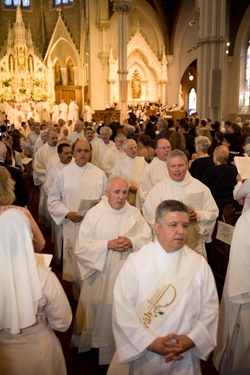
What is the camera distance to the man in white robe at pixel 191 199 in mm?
4691

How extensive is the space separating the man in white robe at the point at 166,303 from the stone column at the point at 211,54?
10.4 metres

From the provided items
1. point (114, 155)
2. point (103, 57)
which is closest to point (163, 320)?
point (114, 155)

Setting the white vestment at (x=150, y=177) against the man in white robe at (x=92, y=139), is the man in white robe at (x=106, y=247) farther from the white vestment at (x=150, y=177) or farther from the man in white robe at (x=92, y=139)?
the man in white robe at (x=92, y=139)

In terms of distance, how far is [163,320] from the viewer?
2779 mm

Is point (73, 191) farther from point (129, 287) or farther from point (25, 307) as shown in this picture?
point (25, 307)

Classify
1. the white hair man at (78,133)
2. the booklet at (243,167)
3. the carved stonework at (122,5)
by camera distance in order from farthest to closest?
the carved stonework at (122,5)
the white hair man at (78,133)
the booklet at (243,167)

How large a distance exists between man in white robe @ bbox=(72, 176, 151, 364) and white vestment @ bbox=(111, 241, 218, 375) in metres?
1.03

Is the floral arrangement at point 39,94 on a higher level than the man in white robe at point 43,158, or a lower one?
higher

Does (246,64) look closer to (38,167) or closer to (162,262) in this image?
(38,167)

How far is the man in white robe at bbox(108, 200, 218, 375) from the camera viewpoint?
277cm

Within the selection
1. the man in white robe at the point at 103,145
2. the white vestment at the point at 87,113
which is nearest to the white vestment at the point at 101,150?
the man in white robe at the point at 103,145

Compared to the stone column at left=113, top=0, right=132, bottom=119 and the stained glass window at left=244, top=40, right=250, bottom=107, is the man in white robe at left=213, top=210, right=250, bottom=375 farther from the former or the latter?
the stained glass window at left=244, top=40, right=250, bottom=107

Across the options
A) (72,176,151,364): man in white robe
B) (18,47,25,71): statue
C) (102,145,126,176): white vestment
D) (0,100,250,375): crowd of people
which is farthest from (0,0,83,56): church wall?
(72,176,151,364): man in white robe

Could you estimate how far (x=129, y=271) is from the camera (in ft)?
9.45
